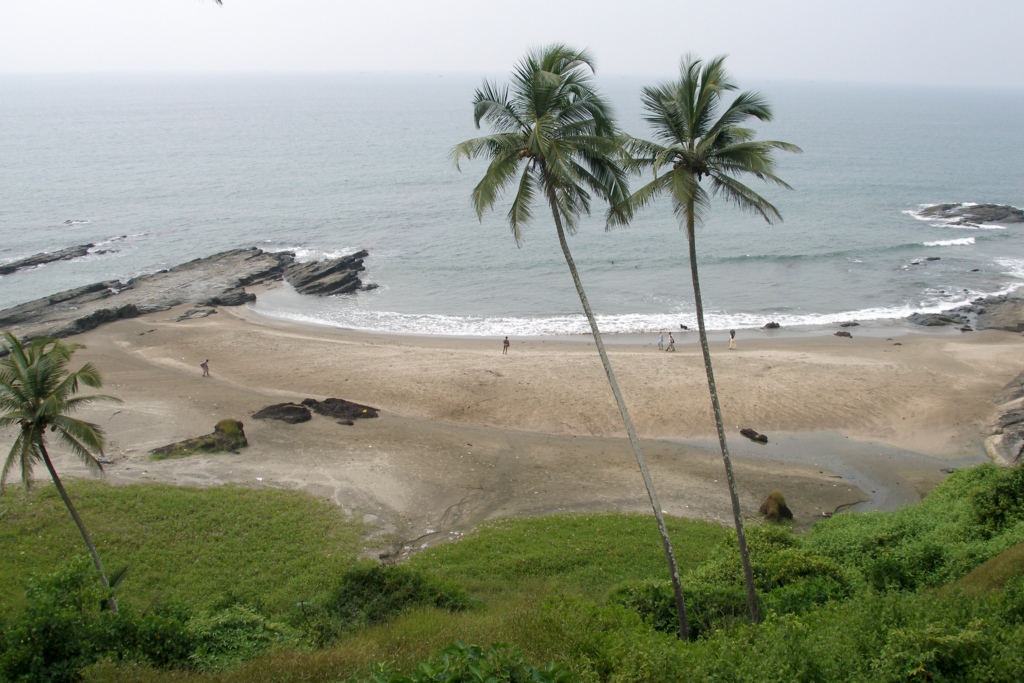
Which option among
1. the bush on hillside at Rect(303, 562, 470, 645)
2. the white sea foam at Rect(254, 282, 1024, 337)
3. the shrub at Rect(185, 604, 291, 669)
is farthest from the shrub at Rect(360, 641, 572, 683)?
the white sea foam at Rect(254, 282, 1024, 337)

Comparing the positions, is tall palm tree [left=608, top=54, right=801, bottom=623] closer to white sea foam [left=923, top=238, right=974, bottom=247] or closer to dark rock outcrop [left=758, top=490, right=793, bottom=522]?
dark rock outcrop [left=758, top=490, right=793, bottom=522]

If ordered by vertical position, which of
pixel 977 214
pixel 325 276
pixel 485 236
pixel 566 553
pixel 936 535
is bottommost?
pixel 566 553

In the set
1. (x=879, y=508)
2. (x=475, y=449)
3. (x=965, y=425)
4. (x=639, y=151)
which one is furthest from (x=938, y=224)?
(x=639, y=151)

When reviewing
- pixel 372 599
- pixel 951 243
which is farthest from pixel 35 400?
pixel 951 243

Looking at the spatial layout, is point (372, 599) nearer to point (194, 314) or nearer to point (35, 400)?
point (35, 400)

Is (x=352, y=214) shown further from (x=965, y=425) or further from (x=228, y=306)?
(x=965, y=425)

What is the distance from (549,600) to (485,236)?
59.1 meters

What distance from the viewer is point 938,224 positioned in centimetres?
6712

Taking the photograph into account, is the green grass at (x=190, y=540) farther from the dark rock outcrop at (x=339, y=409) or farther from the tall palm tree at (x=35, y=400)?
the dark rock outcrop at (x=339, y=409)

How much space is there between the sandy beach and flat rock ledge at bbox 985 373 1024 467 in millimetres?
713

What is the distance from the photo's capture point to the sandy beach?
22.5 metres

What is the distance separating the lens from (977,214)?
6888cm

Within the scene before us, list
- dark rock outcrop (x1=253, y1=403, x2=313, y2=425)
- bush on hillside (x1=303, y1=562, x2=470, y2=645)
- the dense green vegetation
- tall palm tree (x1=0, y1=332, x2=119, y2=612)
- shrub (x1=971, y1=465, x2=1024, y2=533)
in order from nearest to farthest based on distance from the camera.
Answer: the dense green vegetation → bush on hillside (x1=303, y1=562, x2=470, y2=645) → tall palm tree (x1=0, y1=332, x2=119, y2=612) → shrub (x1=971, y1=465, x2=1024, y2=533) → dark rock outcrop (x1=253, y1=403, x2=313, y2=425)

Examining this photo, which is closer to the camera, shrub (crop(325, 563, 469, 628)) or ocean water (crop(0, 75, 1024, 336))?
shrub (crop(325, 563, 469, 628))
